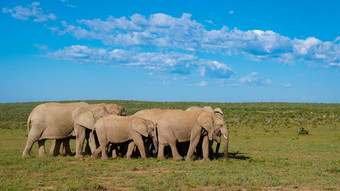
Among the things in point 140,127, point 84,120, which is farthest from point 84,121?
point 140,127

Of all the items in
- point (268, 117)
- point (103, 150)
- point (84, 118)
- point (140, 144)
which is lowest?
point (103, 150)

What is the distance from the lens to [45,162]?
15594 mm

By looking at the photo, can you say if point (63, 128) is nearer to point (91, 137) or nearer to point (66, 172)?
point (91, 137)

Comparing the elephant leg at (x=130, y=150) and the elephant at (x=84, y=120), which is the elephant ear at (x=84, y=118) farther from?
the elephant leg at (x=130, y=150)

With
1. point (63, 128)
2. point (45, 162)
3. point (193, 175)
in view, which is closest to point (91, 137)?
point (63, 128)

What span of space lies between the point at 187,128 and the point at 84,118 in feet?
15.8

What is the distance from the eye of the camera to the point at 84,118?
57.9 ft

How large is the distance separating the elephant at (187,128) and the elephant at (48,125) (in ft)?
14.5

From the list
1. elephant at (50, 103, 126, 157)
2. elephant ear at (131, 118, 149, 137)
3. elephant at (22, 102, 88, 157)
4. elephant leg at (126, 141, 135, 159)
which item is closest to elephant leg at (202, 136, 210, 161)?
elephant ear at (131, 118, 149, 137)

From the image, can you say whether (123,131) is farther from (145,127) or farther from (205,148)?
(205,148)

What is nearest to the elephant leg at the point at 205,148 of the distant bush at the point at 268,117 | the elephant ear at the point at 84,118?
the elephant ear at the point at 84,118

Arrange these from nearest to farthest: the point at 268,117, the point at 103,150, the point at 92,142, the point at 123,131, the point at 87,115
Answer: the point at 123,131
the point at 103,150
the point at 87,115
the point at 92,142
the point at 268,117

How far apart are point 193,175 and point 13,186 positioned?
222 inches

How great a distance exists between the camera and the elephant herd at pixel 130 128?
16.6 meters
